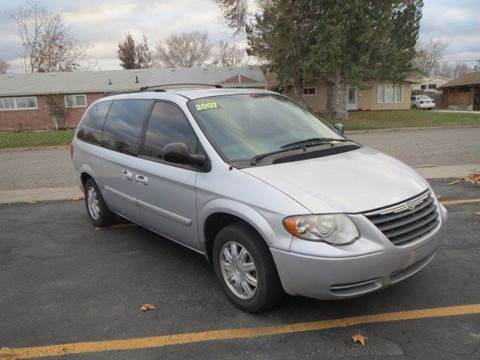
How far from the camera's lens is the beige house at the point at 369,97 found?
1496 inches

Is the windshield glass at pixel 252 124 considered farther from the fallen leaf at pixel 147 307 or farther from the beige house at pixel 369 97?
the beige house at pixel 369 97

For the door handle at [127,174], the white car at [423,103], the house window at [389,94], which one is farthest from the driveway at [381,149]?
the white car at [423,103]

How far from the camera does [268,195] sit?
3281 mm

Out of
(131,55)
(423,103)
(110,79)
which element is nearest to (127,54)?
(131,55)

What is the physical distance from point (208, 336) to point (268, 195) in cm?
116

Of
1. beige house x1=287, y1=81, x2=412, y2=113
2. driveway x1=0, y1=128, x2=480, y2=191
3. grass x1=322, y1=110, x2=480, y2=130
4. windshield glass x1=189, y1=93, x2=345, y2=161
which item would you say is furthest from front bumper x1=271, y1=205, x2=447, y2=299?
beige house x1=287, y1=81, x2=412, y2=113

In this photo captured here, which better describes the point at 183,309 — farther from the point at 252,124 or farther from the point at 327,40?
the point at 327,40

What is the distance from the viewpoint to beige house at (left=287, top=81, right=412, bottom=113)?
38.0m

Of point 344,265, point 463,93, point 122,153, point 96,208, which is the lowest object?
point 463,93

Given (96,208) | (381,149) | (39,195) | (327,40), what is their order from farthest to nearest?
(327,40), (381,149), (39,195), (96,208)

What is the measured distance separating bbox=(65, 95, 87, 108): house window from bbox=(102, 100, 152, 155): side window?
32921 mm

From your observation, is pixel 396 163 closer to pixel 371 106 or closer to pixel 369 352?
pixel 369 352

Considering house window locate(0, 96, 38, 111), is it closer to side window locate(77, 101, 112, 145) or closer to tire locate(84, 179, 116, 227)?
side window locate(77, 101, 112, 145)

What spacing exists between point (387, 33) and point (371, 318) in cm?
2447
